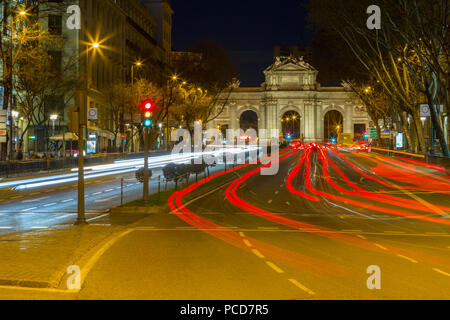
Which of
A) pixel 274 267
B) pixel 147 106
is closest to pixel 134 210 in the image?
pixel 147 106

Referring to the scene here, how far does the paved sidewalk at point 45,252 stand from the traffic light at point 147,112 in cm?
533

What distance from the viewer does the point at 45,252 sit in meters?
11.1

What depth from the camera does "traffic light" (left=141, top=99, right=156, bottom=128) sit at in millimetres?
19906

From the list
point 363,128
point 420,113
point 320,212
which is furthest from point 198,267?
point 363,128

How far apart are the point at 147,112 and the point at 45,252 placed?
9.65 m

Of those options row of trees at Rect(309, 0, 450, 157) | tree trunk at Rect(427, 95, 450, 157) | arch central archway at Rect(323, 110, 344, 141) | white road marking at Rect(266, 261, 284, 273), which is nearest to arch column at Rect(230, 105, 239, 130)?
arch central archway at Rect(323, 110, 344, 141)

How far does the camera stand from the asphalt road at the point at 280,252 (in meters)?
8.41

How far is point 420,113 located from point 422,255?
34.4 m

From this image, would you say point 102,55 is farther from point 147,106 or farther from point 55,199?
point 147,106

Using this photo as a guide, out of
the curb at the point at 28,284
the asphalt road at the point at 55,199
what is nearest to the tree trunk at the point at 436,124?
the asphalt road at the point at 55,199

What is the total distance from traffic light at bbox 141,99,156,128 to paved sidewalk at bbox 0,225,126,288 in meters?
5.33

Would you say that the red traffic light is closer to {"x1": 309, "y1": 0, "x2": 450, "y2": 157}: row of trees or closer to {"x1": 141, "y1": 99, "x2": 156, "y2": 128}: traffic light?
{"x1": 141, "y1": 99, "x2": 156, "y2": 128}: traffic light

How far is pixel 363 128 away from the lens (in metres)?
161

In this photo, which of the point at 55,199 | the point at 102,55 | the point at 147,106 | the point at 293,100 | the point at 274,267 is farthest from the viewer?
the point at 293,100
